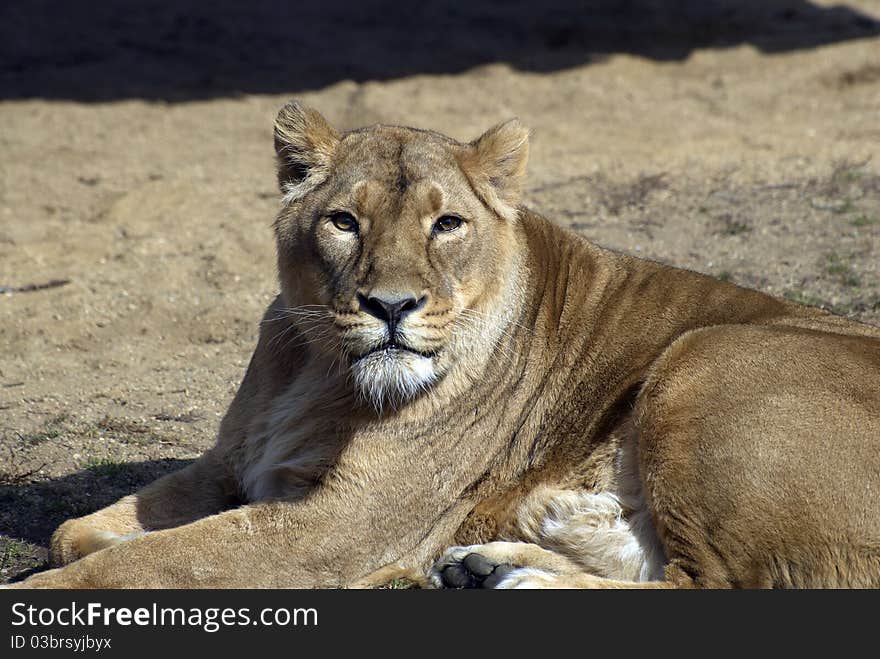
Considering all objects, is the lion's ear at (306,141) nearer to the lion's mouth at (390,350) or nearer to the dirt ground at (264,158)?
the lion's mouth at (390,350)

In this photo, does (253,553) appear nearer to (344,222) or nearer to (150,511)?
(150,511)

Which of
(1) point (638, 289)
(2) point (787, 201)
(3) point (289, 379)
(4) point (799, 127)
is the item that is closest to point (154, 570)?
(3) point (289, 379)

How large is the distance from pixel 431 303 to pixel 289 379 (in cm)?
84

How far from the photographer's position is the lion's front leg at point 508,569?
162 inches

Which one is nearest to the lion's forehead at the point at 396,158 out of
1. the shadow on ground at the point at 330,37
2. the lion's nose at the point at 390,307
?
the lion's nose at the point at 390,307

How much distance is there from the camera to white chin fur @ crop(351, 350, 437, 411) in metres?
4.04

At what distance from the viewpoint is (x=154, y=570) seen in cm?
403

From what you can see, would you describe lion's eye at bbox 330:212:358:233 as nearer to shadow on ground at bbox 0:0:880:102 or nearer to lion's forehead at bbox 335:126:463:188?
lion's forehead at bbox 335:126:463:188

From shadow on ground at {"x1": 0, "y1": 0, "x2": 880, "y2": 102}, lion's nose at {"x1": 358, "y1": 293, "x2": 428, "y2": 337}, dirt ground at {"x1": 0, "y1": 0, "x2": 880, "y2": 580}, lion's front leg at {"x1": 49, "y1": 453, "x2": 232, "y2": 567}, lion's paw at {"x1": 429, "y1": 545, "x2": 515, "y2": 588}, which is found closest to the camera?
lion's nose at {"x1": 358, "y1": 293, "x2": 428, "y2": 337}

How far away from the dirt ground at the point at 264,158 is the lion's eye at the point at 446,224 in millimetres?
1896

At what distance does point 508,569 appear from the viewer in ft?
13.9

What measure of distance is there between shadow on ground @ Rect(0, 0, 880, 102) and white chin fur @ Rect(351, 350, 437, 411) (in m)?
7.91

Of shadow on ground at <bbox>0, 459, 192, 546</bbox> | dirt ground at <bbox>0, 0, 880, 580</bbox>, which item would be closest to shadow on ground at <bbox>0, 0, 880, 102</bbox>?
dirt ground at <bbox>0, 0, 880, 580</bbox>

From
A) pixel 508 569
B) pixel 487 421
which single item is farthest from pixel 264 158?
pixel 508 569
